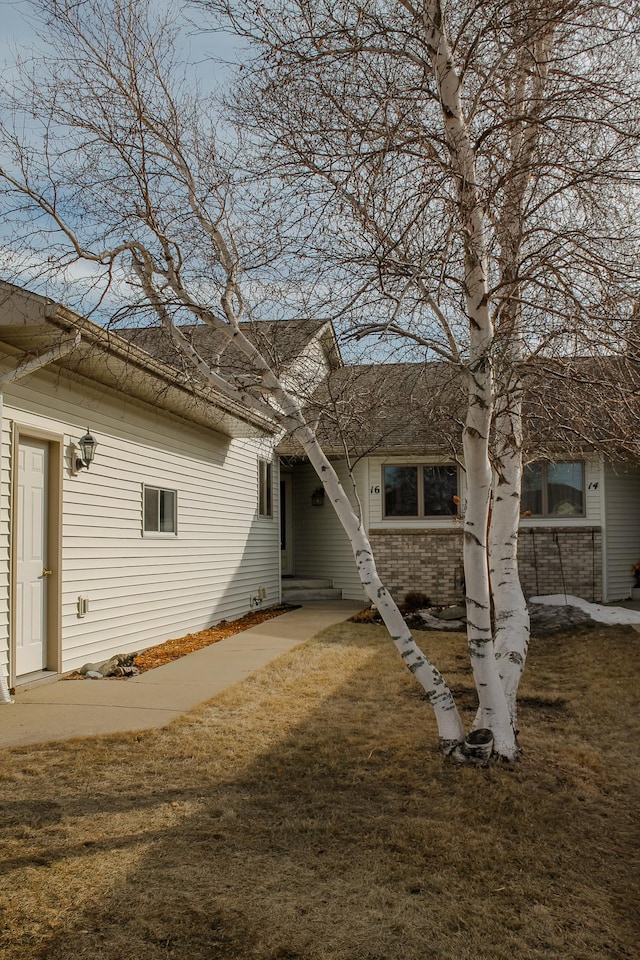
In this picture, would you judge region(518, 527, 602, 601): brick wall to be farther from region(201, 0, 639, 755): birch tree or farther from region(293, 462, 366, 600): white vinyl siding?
region(201, 0, 639, 755): birch tree

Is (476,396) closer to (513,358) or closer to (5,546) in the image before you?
(513,358)

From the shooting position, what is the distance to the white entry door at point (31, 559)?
7145 millimetres

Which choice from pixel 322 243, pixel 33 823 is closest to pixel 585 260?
pixel 322 243

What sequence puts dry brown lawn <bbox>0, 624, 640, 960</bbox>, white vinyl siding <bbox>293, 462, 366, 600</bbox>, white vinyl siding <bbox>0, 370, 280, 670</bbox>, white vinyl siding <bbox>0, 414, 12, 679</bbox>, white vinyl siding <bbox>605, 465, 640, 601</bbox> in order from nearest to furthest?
dry brown lawn <bbox>0, 624, 640, 960</bbox> < white vinyl siding <bbox>0, 414, 12, 679</bbox> < white vinyl siding <bbox>0, 370, 280, 670</bbox> < white vinyl siding <bbox>605, 465, 640, 601</bbox> < white vinyl siding <bbox>293, 462, 366, 600</bbox>

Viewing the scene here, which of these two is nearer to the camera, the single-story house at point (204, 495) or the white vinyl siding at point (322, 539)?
the single-story house at point (204, 495)

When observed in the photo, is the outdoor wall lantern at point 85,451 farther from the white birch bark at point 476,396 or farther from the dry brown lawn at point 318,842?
the white birch bark at point 476,396

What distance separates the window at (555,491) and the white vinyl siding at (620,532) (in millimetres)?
544

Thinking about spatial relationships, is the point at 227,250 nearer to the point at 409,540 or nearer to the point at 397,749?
the point at 397,749

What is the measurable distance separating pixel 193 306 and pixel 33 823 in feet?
10.3

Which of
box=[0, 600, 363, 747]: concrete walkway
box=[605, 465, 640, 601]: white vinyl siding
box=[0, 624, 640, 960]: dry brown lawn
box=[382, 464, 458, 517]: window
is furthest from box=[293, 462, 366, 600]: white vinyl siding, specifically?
box=[0, 624, 640, 960]: dry brown lawn

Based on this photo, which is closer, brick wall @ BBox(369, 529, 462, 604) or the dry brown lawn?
the dry brown lawn

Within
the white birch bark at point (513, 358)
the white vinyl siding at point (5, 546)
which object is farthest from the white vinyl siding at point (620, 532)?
the white vinyl siding at point (5, 546)

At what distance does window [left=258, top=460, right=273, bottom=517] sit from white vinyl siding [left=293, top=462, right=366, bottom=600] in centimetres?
148

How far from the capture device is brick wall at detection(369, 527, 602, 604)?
14695 millimetres
